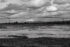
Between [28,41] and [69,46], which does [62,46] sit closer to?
[69,46]

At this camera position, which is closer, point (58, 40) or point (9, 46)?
point (9, 46)

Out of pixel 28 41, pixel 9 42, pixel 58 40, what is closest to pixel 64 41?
pixel 58 40

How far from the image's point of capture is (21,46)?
323 inches

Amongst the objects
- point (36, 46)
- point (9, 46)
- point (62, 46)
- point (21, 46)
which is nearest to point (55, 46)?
point (62, 46)

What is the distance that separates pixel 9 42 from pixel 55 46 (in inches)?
105

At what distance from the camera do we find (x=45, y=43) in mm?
8336

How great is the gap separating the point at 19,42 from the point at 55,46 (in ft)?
6.91

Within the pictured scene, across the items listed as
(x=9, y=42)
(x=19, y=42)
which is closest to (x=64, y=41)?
(x=19, y=42)

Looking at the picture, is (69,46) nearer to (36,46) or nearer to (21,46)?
(36,46)

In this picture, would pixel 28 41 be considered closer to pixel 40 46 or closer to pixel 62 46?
pixel 40 46

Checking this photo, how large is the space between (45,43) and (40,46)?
0.34 metres

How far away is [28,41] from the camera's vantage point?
8.36 m

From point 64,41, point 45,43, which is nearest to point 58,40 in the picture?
point 64,41

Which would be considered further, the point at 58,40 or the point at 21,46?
the point at 58,40
